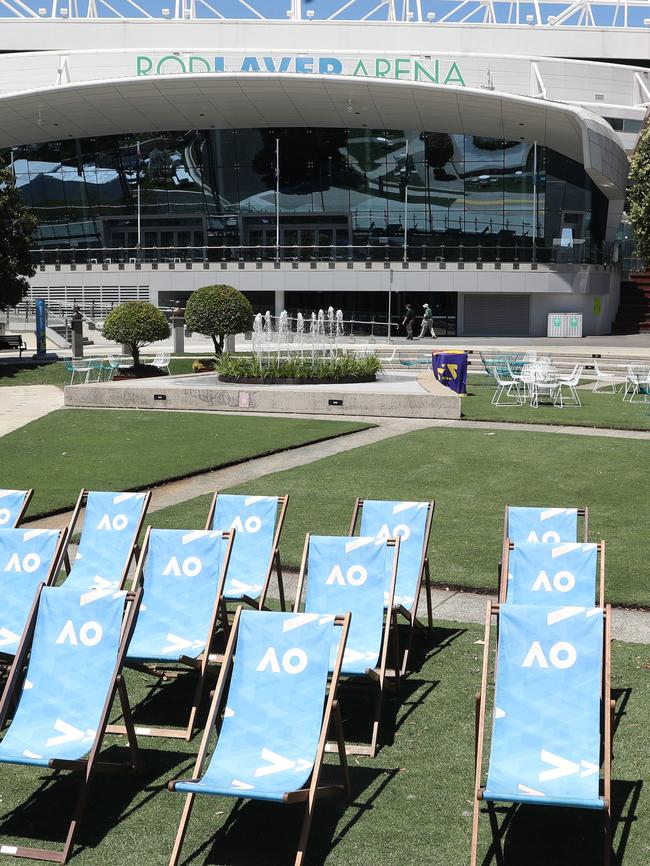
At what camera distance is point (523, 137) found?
5919 cm

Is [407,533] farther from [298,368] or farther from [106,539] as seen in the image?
[298,368]

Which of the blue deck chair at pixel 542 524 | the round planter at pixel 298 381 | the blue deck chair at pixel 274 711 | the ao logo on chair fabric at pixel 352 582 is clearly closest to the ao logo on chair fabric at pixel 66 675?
the blue deck chair at pixel 274 711

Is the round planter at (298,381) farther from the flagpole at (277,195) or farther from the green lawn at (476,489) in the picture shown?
the flagpole at (277,195)

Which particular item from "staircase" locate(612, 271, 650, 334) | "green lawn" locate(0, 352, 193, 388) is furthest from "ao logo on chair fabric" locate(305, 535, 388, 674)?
A: "staircase" locate(612, 271, 650, 334)

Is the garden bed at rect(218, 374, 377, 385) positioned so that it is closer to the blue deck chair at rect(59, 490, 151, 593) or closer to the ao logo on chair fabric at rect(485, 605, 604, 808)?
the blue deck chair at rect(59, 490, 151, 593)

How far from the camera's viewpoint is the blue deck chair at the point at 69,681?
577cm

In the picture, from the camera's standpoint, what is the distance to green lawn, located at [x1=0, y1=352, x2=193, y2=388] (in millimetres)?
34231

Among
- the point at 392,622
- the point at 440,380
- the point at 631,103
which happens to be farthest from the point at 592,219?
the point at 392,622

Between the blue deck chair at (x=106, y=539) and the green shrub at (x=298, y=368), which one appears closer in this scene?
the blue deck chair at (x=106, y=539)

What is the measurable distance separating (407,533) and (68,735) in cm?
363

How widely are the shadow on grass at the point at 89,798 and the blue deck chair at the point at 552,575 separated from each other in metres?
2.56

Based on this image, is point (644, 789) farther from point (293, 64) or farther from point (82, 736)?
point (293, 64)

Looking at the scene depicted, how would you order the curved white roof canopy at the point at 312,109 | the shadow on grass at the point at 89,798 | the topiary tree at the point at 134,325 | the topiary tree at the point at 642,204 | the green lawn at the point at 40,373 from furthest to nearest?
the curved white roof canopy at the point at 312,109 → the green lawn at the point at 40,373 → the topiary tree at the point at 642,204 → the topiary tree at the point at 134,325 → the shadow on grass at the point at 89,798

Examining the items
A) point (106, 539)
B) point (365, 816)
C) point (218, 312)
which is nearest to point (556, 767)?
point (365, 816)
